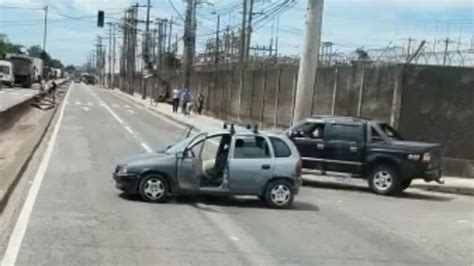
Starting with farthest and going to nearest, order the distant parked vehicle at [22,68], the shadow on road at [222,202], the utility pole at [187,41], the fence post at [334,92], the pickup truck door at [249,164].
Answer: the distant parked vehicle at [22,68], the utility pole at [187,41], the fence post at [334,92], the pickup truck door at [249,164], the shadow on road at [222,202]

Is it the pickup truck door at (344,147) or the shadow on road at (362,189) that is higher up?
the pickup truck door at (344,147)

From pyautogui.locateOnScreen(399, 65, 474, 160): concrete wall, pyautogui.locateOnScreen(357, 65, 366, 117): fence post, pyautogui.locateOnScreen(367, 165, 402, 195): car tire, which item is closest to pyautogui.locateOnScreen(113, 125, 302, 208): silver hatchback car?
pyautogui.locateOnScreen(367, 165, 402, 195): car tire

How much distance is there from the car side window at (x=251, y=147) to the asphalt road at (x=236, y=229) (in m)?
0.90

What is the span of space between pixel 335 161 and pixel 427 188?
2.67 meters

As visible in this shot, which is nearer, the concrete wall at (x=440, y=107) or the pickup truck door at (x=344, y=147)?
the pickup truck door at (x=344, y=147)

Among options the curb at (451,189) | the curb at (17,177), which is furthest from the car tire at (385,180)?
the curb at (17,177)

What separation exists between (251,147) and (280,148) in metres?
0.54

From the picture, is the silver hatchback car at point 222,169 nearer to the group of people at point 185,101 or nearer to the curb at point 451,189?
the curb at point 451,189

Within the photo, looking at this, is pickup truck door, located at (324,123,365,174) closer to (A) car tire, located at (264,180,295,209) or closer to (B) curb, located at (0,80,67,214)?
(A) car tire, located at (264,180,295,209)

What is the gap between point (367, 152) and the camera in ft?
63.3

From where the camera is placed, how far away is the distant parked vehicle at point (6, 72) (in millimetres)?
78250

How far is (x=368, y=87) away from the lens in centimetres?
2697

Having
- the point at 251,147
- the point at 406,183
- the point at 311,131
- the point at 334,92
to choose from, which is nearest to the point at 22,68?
the point at 334,92

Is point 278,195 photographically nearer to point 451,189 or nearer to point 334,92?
point 451,189
